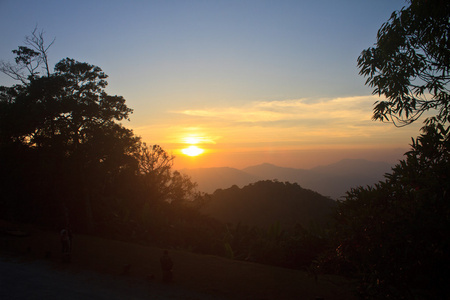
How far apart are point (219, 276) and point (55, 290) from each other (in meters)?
5.70

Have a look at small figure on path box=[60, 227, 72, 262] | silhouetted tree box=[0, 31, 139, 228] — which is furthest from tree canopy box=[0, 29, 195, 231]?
small figure on path box=[60, 227, 72, 262]

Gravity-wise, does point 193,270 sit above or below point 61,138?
below

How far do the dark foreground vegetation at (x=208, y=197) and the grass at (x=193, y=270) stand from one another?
1.78 m

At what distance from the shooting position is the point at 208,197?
1096 inches

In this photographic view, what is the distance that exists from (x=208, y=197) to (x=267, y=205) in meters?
15.3

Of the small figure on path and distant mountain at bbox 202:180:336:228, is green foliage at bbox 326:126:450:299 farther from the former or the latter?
distant mountain at bbox 202:180:336:228

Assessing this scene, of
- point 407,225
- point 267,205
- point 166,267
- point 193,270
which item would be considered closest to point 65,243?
point 166,267

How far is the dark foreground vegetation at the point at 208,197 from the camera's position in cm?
432

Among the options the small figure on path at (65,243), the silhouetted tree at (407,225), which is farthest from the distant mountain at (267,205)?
the silhouetted tree at (407,225)

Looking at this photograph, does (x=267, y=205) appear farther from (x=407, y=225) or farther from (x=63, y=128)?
(x=407, y=225)

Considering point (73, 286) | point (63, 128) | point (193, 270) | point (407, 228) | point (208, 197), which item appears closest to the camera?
point (407, 228)

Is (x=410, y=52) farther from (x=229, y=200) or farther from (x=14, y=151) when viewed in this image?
(x=229, y=200)

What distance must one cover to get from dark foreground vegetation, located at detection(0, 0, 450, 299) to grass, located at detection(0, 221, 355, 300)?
1.78 metres

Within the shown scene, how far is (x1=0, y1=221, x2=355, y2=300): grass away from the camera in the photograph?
33.4 feet
